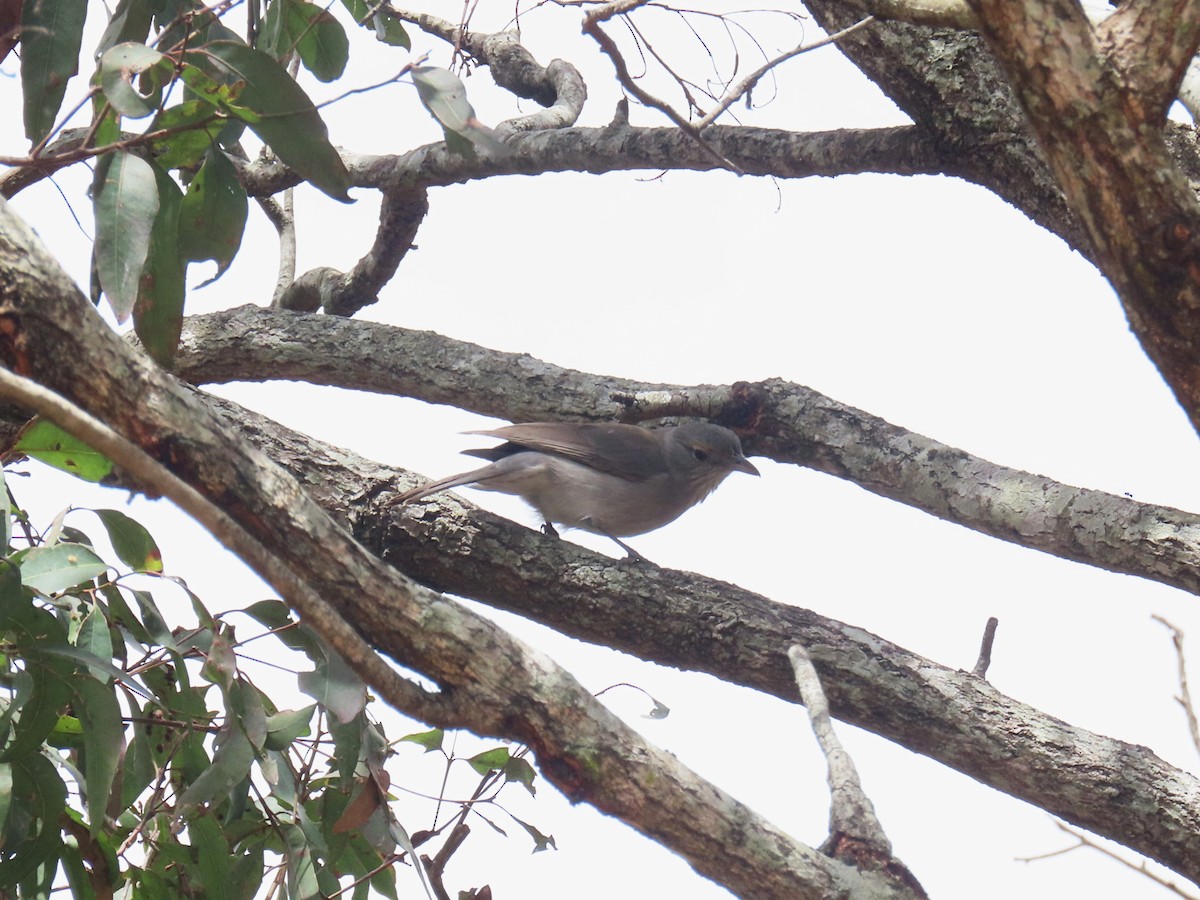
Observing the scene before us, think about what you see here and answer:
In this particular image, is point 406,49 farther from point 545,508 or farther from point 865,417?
point 545,508

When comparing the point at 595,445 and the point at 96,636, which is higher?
the point at 595,445

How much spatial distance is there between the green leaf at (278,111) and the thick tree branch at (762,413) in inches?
83.5

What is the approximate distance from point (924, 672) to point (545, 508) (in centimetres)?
267

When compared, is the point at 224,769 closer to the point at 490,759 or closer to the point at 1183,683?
the point at 490,759

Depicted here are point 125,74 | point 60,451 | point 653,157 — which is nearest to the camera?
point 125,74

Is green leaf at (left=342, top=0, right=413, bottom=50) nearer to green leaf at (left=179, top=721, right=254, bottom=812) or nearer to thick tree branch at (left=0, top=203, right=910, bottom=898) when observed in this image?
thick tree branch at (left=0, top=203, right=910, bottom=898)

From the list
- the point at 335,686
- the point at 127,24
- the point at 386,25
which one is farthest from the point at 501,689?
the point at 386,25

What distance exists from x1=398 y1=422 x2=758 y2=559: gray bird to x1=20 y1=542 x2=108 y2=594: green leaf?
8.38 feet

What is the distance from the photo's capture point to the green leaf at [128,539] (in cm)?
296

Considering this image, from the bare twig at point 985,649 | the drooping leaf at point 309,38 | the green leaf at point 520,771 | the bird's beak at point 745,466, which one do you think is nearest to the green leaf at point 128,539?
the green leaf at point 520,771

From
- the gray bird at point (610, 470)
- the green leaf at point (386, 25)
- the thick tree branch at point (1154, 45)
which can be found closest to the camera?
the thick tree branch at point (1154, 45)

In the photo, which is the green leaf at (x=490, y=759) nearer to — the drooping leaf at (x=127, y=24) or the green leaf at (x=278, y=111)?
the green leaf at (x=278, y=111)

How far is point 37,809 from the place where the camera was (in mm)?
2676

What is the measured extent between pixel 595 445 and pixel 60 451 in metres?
3.12
